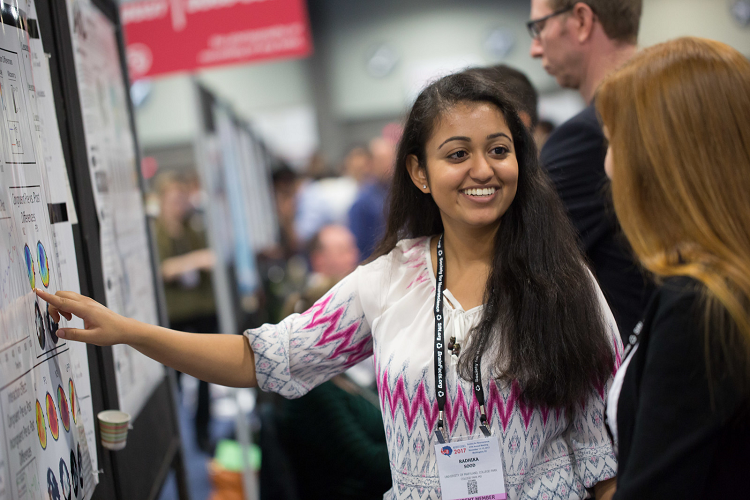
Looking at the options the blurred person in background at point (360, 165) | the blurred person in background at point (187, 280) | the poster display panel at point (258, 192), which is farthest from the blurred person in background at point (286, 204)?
the blurred person in background at point (187, 280)

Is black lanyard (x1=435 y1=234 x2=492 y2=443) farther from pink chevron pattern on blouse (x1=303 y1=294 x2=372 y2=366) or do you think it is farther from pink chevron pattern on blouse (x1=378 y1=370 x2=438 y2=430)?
pink chevron pattern on blouse (x1=303 y1=294 x2=372 y2=366)

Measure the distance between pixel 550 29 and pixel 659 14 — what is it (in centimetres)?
755

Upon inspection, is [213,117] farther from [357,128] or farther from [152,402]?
[357,128]

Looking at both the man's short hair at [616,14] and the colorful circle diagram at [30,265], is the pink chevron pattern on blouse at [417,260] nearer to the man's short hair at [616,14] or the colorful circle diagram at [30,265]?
the colorful circle diagram at [30,265]

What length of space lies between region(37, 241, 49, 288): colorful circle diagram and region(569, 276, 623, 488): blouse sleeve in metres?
1.06

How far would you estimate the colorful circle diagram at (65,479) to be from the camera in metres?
1.15

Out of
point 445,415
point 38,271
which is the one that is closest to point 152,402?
point 38,271

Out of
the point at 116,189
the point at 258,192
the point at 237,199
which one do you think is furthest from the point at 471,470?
the point at 258,192

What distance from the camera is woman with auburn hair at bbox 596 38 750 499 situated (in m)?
0.94

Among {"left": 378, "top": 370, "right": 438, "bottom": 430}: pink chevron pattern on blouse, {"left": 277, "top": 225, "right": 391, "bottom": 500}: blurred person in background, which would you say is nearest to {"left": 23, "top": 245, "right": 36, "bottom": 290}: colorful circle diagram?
{"left": 378, "top": 370, "right": 438, "bottom": 430}: pink chevron pattern on blouse

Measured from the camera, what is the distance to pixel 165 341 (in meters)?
1.33

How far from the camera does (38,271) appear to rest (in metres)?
1.16

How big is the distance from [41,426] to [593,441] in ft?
3.39

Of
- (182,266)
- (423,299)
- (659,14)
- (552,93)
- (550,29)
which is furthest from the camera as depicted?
(552,93)
